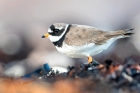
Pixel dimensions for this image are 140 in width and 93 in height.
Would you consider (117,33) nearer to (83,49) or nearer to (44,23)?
(83,49)

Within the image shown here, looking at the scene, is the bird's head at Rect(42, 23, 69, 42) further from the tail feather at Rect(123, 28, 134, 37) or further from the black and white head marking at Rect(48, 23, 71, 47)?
the tail feather at Rect(123, 28, 134, 37)

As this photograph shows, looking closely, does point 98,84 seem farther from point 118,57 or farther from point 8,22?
point 8,22

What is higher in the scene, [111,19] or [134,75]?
[111,19]

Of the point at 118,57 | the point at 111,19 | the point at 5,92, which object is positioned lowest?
the point at 5,92

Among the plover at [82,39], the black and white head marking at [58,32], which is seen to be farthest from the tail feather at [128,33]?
the black and white head marking at [58,32]

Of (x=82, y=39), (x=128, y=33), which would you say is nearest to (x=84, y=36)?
(x=82, y=39)

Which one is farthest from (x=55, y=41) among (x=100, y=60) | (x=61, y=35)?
(x=100, y=60)
